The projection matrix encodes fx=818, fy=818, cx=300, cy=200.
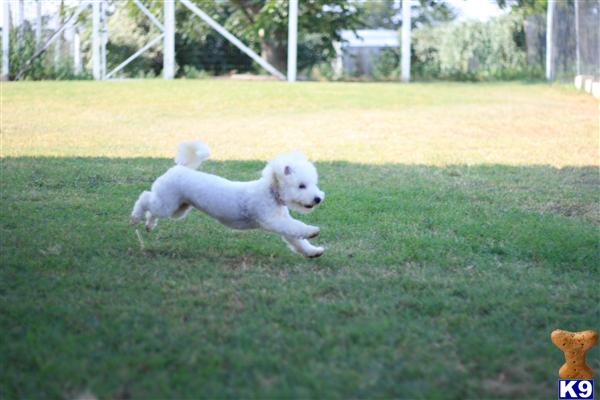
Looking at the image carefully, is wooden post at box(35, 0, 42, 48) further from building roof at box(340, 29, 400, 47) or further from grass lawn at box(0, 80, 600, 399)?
building roof at box(340, 29, 400, 47)

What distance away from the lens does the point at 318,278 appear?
15.7 ft

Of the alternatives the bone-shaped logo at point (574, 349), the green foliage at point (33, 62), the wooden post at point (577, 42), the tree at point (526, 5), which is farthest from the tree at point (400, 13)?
the bone-shaped logo at point (574, 349)

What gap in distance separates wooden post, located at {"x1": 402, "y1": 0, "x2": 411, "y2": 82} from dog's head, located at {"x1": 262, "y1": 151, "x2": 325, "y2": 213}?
50.2 feet

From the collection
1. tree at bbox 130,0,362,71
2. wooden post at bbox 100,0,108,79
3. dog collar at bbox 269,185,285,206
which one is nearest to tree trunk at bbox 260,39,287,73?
tree at bbox 130,0,362,71

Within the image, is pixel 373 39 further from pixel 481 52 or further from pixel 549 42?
pixel 549 42

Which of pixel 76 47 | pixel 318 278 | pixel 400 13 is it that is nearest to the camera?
pixel 318 278

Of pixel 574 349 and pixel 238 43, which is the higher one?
pixel 238 43

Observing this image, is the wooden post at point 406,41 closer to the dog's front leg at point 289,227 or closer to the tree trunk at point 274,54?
the tree trunk at point 274,54

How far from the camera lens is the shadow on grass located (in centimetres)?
335

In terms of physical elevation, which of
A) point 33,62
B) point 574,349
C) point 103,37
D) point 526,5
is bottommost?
point 574,349

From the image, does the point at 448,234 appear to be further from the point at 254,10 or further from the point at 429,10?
the point at 429,10

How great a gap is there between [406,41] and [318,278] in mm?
15787

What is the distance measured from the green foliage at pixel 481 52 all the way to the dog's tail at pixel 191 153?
16.2 metres

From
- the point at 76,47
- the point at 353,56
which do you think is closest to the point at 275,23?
the point at 353,56
